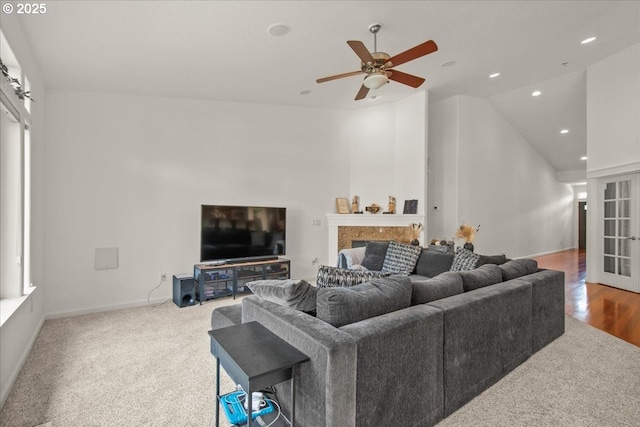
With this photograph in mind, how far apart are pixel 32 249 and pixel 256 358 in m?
3.13

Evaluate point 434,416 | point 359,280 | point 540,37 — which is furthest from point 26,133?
point 540,37

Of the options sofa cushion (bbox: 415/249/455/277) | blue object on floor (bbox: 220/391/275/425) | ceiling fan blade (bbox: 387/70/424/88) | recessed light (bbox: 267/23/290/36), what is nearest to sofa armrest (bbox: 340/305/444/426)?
blue object on floor (bbox: 220/391/275/425)

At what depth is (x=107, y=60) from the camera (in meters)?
3.50

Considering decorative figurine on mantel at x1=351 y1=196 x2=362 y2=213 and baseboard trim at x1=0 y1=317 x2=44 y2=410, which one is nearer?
baseboard trim at x1=0 y1=317 x2=44 y2=410

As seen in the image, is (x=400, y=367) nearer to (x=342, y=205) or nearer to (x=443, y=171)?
(x=342, y=205)

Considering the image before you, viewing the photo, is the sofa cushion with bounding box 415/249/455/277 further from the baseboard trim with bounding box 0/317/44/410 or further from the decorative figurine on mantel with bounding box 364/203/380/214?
the baseboard trim with bounding box 0/317/44/410

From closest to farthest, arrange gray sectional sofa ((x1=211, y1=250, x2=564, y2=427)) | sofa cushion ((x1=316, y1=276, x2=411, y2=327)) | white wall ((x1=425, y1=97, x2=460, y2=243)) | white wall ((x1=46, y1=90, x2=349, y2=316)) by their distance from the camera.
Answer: gray sectional sofa ((x1=211, y1=250, x2=564, y2=427)), sofa cushion ((x1=316, y1=276, x2=411, y2=327)), white wall ((x1=46, y1=90, x2=349, y2=316)), white wall ((x1=425, y1=97, x2=460, y2=243))

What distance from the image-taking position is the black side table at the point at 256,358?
4.35 feet

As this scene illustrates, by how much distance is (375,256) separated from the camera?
4.45m

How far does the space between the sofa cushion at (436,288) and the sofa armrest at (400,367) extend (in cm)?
13

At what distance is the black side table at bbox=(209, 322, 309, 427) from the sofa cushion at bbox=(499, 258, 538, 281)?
2178 mm

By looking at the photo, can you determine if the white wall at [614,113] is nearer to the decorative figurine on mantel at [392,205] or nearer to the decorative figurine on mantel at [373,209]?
the decorative figurine on mantel at [392,205]

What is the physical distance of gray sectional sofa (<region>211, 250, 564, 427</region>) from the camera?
1.44 metres

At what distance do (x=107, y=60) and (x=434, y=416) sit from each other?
4.52 m
